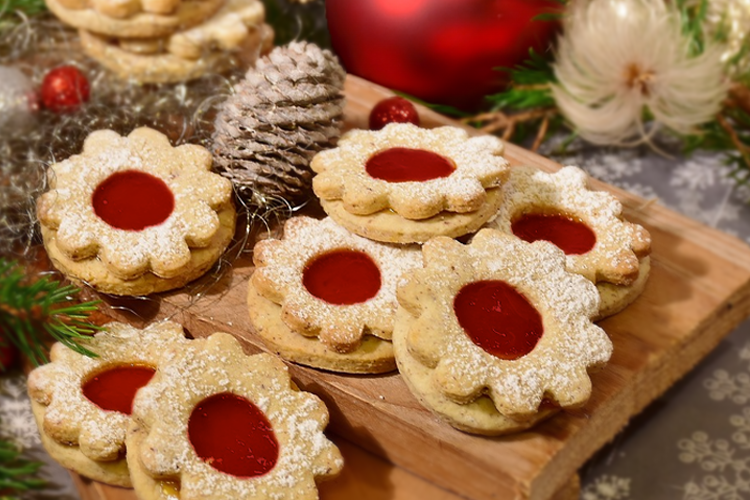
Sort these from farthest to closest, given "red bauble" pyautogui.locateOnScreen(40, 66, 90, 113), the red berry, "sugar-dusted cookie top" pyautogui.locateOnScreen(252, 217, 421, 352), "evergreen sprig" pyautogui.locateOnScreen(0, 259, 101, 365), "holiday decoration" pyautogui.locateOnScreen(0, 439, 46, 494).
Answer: "red bauble" pyautogui.locateOnScreen(40, 66, 90, 113) → the red berry → "sugar-dusted cookie top" pyautogui.locateOnScreen(252, 217, 421, 352) → "holiday decoration" pyautogui.locateOnScreen(0, 439, 46, 494) → "evergreen sprig" pyautogui.locateOnScreen(0, 259, 101, 365)

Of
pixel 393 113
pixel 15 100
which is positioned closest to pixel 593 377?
pixel 393 113

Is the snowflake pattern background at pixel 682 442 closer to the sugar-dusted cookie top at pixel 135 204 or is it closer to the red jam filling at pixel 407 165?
the sugar-dusted cookie top at pixel 135 204

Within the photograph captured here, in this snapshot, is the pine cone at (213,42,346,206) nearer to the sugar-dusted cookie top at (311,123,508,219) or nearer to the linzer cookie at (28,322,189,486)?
the sugar-dusted cookie top at (311,123,508,219)

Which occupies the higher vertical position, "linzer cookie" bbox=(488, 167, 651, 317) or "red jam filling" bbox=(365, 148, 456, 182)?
"red jam filling" bbox=(365, 148, 456, 182)

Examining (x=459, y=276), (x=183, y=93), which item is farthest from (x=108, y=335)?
(x=183, y=93)

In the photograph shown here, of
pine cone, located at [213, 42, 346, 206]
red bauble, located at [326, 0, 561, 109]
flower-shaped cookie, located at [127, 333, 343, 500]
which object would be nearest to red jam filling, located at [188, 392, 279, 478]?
flower-shaped cookie, located at [127, 333, 343, 500]

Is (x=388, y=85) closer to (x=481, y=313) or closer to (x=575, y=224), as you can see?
(x=575, y=224)

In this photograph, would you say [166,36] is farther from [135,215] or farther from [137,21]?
[135,215]

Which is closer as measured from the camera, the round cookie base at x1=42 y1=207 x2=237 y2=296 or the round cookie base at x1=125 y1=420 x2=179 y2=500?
the round cookie base at x1=125 y1=420 x2=179 y2=500
